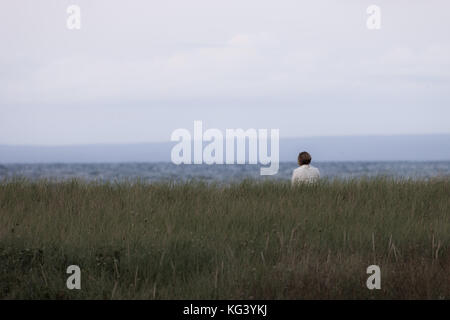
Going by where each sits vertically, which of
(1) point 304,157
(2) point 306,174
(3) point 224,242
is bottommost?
(3) point 224,242

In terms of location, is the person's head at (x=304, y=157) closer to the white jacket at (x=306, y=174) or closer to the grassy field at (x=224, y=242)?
the white jacket at (x=306, y=174)

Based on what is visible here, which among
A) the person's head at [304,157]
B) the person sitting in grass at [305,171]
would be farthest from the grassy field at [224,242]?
the person's head at [304,157]

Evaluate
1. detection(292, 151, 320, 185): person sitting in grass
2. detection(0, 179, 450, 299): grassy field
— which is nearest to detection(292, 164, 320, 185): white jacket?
detection(292, 151, 320, 185): person sitting in grass

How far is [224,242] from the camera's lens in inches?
355

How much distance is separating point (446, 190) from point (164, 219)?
22.2 feet

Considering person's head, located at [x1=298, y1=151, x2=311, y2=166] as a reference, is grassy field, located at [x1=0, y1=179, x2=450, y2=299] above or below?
below

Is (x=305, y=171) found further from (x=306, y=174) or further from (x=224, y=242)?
(x=224, y=242)

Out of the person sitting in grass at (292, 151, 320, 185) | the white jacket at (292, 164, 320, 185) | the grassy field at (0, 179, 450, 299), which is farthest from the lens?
the person sitting in grass at (292, 151, 320, 185)

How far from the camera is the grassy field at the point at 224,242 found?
754cm

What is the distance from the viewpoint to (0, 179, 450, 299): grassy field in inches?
297

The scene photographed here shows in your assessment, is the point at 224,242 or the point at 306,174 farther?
the point at 306,174

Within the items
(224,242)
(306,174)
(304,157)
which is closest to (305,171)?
(306,174)

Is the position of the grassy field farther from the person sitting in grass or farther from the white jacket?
the person sitting in grass
